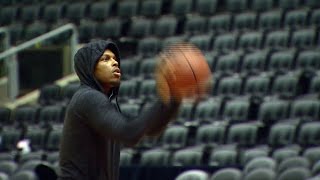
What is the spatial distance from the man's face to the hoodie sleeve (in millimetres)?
88

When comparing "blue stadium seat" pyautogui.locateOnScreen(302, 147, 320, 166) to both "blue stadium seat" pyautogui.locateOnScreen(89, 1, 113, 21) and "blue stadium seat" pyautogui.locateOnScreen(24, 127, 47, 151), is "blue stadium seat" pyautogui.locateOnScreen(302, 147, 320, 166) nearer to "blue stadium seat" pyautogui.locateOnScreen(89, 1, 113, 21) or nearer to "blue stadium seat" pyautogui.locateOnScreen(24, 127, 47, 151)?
"blue stadium seat" pyautogui.locateOnScreen(24, 127, 47, 151)

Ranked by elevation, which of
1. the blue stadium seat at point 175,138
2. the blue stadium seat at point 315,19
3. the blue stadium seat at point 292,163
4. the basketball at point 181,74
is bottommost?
the blue stadium seat at point 292,163

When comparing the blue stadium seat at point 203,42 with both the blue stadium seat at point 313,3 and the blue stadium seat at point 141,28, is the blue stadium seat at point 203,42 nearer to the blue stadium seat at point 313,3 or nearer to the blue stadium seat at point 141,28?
the blue stadium seat at point 141,28

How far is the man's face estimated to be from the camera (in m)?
3.63

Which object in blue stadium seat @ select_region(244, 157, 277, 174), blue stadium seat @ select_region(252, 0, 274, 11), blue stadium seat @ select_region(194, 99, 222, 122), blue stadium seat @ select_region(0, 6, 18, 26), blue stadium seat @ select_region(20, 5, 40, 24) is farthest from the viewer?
blue stadium seat @ select_region(0, 6, 18, 26)

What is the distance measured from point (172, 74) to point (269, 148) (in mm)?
8820

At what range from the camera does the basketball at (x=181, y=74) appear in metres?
3.19

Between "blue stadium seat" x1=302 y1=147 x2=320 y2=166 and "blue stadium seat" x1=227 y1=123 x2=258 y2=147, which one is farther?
"blue stadium seat" x1=227 y1=123 x2=258 y2=147

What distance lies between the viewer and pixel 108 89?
3709 mm

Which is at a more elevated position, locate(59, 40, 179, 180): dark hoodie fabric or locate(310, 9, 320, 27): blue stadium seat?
locate(310, 9, 320, 27): blue stadium seat

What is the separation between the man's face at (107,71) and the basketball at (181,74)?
40cm

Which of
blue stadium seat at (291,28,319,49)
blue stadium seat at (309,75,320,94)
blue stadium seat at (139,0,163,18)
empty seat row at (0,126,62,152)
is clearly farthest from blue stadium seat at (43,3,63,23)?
blue stadium seat at (309,75,320,94)

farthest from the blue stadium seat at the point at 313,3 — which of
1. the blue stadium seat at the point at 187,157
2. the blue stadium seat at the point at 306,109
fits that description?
the blue stadium seat at the point at 187,157

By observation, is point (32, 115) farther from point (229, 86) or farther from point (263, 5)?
point (263, 5)
